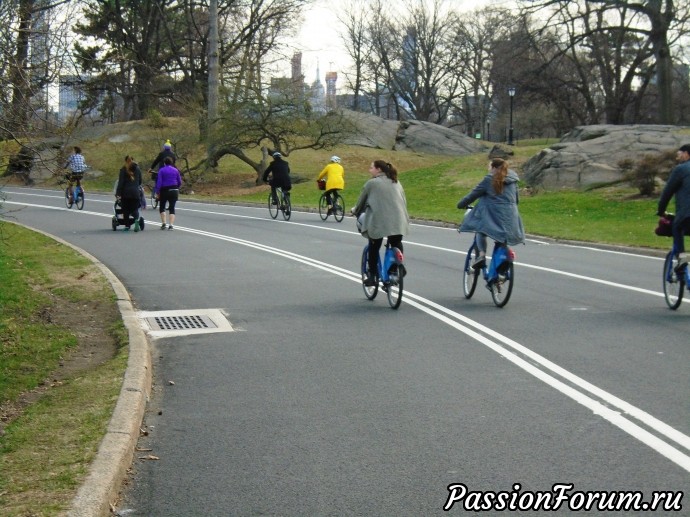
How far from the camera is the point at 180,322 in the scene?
10930mm

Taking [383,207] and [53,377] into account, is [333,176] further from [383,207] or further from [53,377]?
[53,377]

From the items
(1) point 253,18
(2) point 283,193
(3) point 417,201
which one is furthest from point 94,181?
(2) point 283,193

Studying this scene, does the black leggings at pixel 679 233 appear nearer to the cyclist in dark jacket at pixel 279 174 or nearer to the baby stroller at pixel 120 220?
the baby stroller at pixel 120 220

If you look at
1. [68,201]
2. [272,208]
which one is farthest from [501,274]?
[68,201]

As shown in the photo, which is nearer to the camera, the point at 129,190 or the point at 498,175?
the point at 498,175

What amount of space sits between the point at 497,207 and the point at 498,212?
7 cm

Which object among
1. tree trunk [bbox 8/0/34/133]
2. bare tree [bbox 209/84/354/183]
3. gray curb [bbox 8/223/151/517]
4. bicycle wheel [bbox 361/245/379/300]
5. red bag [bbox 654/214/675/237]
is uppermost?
bare tree [bbox 209/84/354/183]

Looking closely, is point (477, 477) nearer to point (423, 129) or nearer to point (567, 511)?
point (567, 511)

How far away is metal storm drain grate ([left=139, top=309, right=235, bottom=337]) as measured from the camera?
10.4 metres

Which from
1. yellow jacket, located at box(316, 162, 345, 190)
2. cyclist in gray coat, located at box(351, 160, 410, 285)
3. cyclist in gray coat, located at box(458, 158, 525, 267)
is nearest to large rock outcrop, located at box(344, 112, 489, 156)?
yellow jacket, located at box(316, 162, 345, 190)

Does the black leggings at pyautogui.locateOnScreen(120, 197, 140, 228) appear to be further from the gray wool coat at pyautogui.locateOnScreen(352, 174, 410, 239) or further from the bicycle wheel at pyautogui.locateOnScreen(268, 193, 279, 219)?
the gray wool coat at pyautogui.locateOnScreen(352, 174, 410, 239)

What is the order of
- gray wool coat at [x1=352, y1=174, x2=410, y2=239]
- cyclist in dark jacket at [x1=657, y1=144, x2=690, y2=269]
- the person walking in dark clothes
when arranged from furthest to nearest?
the person walking in dark clothes < gray wool coat at [x1=352, y1=174, x2=410, y2=239] < cyclist in dark jacket at [x1=657, y1=144, x2=690, y2=269]

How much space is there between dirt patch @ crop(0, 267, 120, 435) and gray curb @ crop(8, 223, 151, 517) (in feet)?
1.05

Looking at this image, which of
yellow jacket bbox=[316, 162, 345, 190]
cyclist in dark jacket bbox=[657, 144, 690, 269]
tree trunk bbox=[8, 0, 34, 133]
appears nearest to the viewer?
tree trunk bbox=[8, 0, 34, 133]
